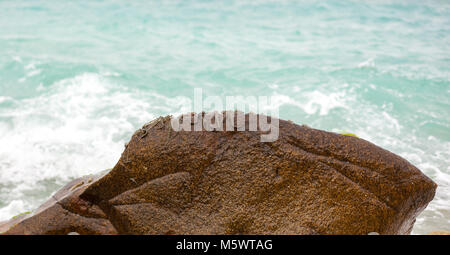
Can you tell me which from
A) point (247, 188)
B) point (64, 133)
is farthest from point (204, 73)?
point (247, 188)

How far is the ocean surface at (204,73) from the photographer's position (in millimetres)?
7945

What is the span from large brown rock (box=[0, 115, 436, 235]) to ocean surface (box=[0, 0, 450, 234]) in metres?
3.36

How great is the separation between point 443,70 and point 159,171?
12.9 metres

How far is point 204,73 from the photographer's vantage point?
12734 mm

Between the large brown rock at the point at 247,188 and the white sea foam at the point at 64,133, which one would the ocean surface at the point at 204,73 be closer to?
the white sea foam at the point at 64,133

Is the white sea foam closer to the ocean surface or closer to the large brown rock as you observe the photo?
the ocean surface

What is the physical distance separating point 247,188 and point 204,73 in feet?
33.6

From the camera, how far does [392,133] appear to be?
9.13 meters

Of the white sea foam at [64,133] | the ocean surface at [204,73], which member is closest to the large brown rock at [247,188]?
the ocean surface at [204,73]

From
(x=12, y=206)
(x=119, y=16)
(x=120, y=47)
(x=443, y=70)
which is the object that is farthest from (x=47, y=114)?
(x=443, y=70)

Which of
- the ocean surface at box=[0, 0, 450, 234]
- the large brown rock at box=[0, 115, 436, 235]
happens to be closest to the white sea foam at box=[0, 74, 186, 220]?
the ocean surface at box=[0, 0, 450, 234]

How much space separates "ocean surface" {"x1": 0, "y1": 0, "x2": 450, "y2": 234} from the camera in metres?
7.95

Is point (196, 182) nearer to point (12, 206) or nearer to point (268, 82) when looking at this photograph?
point (12, 206)

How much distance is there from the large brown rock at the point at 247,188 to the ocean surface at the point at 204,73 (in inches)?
132
